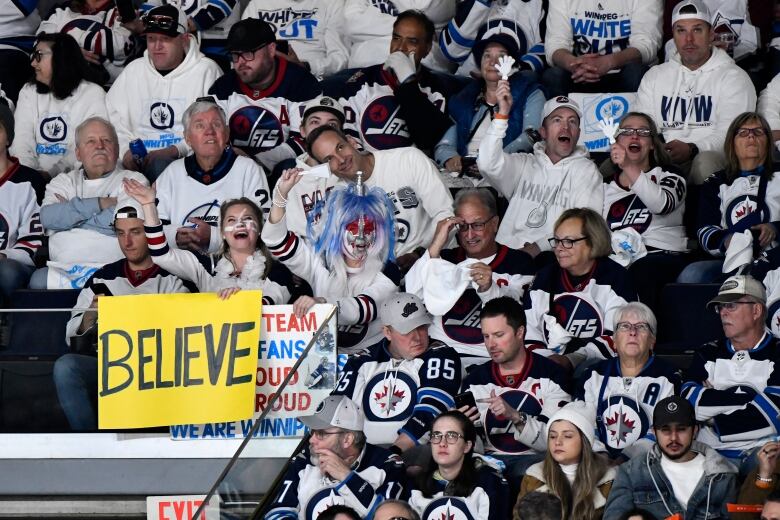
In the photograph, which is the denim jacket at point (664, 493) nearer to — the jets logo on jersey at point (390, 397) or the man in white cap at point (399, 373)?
the man in white cap at point (399, 373)

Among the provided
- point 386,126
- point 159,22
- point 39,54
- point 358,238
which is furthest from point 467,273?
point 39,54

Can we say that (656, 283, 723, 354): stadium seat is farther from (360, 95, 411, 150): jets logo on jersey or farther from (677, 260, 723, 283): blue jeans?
(360, 95, 411, 150): jets logo on jersey

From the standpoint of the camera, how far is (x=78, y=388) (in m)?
5.92

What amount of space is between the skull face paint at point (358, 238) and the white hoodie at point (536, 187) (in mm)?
607

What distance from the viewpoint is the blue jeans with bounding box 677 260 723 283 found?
6.25m

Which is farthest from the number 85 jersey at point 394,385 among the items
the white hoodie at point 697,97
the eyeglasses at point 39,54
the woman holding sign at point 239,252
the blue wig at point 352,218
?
the eyeglasses at point 39,54

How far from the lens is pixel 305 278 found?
20.7 feet

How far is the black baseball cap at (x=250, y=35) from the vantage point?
708 cm

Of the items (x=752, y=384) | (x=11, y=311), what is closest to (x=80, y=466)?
(x=11, y=311)

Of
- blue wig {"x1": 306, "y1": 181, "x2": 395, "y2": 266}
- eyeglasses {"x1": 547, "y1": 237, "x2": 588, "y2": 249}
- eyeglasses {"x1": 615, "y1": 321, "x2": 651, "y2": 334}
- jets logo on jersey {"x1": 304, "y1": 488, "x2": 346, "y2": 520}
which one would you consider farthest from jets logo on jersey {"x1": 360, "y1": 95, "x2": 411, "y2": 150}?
jets logo on jersey {"x1": 304, "y1": 488, "x2": 346, "y2": 520}

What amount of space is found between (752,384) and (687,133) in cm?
184

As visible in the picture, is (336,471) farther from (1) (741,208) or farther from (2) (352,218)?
Answer: (1) (741,208)

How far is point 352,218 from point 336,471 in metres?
1.29

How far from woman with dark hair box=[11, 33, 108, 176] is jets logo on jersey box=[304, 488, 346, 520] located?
273 centimetres
